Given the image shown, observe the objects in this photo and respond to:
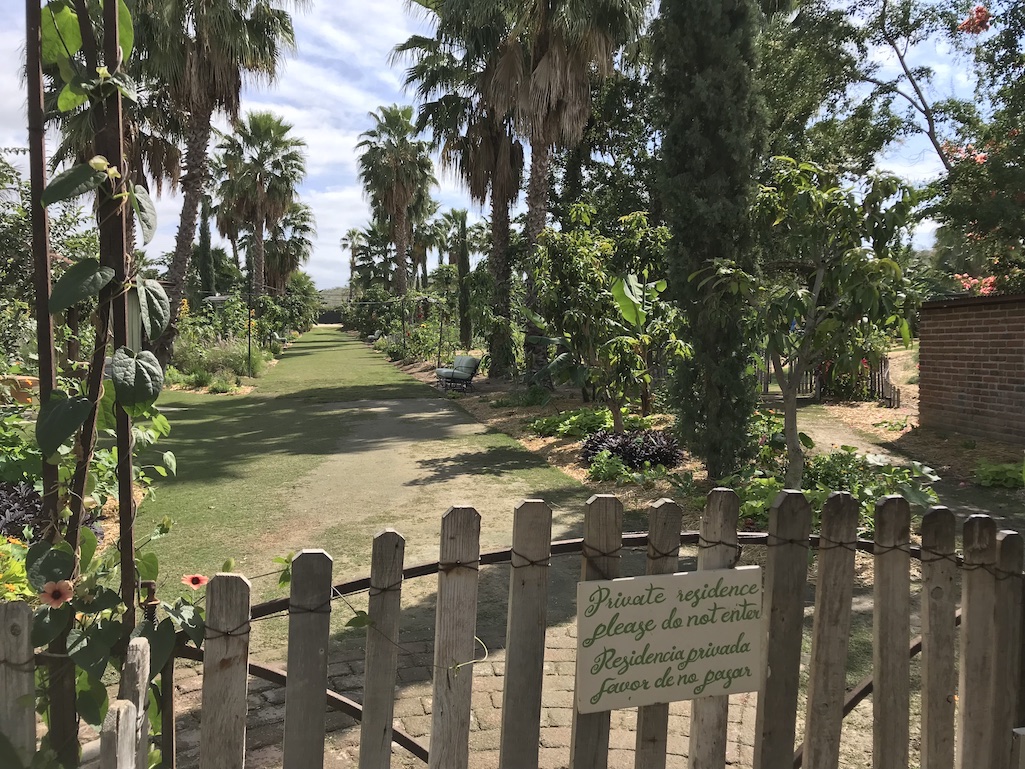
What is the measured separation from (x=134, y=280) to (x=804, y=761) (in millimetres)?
2157

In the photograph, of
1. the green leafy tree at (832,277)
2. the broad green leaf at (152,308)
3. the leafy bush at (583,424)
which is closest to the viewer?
the broad green leaf at (152,308)

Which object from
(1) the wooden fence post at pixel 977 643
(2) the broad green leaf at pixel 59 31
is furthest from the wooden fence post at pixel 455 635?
(1) the wooden fence post at pixel 977 643

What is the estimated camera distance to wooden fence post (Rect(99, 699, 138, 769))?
1327 millimetres

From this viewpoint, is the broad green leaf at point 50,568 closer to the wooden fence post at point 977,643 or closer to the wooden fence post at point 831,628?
the wooden fence post at point 831,628

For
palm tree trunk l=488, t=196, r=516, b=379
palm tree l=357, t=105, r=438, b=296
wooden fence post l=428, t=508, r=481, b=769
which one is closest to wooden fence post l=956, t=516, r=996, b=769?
wooden fence post l=428, t=508, r=481, b=769

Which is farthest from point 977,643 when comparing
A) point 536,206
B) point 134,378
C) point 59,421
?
point 536,206

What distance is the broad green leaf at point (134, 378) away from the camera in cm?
140

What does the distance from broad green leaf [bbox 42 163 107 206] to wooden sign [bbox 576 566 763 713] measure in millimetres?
1376

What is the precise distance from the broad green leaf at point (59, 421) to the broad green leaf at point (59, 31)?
71 centimetres

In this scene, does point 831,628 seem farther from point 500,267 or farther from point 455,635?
point 500,267

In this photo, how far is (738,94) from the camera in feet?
24.0

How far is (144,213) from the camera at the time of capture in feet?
4.88

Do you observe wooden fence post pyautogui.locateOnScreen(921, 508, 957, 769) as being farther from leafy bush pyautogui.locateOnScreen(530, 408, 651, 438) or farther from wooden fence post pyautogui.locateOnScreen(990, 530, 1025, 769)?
leafy bush pyautogui.locateOnScreen(530, 408, 651, 438)

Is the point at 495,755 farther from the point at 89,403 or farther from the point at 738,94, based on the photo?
the point at 738,94
